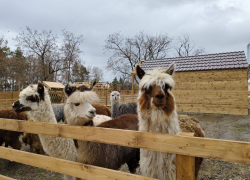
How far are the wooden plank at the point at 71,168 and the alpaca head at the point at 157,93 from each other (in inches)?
32.9

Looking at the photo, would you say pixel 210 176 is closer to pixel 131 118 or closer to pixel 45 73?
pixel 131 118

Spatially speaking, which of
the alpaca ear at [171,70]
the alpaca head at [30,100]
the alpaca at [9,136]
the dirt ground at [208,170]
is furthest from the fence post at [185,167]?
the alpaca at [9,136]

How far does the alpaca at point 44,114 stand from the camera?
9.86 feet

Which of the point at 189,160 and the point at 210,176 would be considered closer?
the point at 189,160

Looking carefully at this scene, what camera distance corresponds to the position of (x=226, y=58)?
35.4 feet

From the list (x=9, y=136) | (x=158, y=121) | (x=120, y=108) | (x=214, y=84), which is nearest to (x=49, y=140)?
(x=158, y=121)

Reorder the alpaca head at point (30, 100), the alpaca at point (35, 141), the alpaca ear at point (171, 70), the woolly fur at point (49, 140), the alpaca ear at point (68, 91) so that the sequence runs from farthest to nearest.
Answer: the alpaca at point (35, 141)
the alpaca head at point (30, 100)
the woolly fur at point (49, 140)
the alpaca ear at point (68, 91)
the alpaca ear at point (171, 70)

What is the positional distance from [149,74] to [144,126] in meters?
0.72

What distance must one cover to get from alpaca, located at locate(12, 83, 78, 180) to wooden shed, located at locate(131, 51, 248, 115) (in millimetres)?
9558

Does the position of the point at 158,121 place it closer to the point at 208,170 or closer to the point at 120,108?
the point at 208,170

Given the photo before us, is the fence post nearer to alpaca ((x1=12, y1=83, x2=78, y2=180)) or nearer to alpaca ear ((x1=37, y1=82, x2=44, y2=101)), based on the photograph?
alpaca ((x1=12, y1=83, x2=78, y2=180))

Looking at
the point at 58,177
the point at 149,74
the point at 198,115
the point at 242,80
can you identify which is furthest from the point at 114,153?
the point at 242,80

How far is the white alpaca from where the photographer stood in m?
1.96

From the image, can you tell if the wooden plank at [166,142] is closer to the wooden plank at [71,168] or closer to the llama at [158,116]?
the wooden plank at [71,168]
